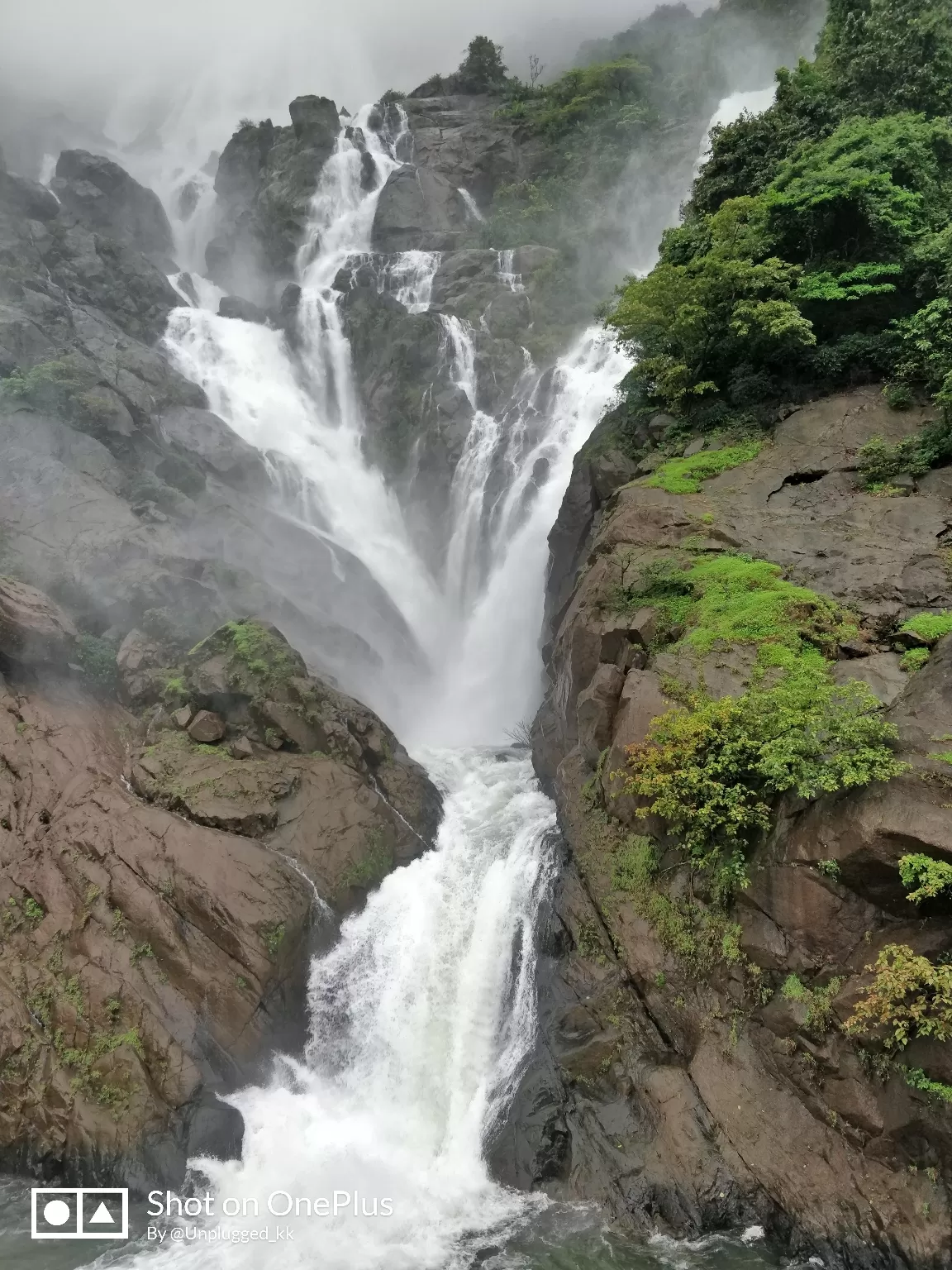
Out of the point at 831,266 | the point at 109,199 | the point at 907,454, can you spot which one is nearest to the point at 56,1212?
the point at 907,454

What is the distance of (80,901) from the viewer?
13281 millimetres

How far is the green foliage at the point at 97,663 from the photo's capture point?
1759cm

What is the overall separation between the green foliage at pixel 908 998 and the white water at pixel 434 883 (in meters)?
5.79

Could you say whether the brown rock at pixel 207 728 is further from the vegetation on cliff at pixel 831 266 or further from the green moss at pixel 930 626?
the green moss at pixel 930 626

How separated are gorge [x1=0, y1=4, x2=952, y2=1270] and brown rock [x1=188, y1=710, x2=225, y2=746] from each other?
0.27ft

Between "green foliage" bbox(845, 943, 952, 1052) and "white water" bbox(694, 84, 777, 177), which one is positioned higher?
"white water" bbox(694, 84, 777, 177)

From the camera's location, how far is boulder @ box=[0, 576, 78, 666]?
16.3 m

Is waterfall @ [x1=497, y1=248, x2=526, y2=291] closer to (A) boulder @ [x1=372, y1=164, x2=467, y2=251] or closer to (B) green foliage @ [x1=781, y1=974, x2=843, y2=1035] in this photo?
(A) boulder @ [x1=372, y1=164, x2=467, y2=251]

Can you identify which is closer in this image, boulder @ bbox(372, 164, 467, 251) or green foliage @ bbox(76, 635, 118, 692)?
green foliage @ bbox(76, 635, 118, 692)

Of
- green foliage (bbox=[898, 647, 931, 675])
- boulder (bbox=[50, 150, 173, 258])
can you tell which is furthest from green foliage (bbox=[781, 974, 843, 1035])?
boulder (bbox=[50, 150, 173, 258])

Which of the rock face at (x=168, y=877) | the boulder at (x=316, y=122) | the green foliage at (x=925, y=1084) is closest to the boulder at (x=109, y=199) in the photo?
the boulder at (x=316, y=122)

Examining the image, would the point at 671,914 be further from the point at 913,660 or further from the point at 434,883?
the point at 434,883

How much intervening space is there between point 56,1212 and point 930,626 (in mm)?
15411

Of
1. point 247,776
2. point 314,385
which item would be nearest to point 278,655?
point 247,776
